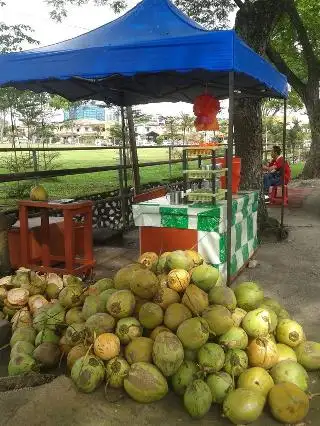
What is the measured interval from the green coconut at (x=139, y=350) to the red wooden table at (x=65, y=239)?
1960mm

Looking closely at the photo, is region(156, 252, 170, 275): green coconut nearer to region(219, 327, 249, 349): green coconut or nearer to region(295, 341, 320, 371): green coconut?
region(219, 327, 249, 349): green coconut

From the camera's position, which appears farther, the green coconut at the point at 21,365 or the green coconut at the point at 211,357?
the green coconut at the point at 21,365

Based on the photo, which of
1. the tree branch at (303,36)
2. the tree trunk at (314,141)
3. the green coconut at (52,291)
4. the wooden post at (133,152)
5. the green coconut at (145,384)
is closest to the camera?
the green coconut at (145,384)

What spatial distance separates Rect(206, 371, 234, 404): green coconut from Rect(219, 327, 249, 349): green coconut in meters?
0.22

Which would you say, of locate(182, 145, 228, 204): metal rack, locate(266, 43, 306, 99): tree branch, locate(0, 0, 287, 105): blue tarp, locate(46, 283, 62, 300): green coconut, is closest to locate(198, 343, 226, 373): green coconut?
locate(46, 283, 62, 300): green coconut

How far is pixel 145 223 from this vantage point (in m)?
4.49

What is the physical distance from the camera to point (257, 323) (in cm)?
280

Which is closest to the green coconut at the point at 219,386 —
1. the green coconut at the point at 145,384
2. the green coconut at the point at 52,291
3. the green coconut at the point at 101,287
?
the green coconut at the point at 145,384

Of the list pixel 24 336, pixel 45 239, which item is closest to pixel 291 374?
pixel 24 336

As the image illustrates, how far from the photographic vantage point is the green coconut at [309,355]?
9.34ft

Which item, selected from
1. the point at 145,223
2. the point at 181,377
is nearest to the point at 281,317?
the point at 181,377

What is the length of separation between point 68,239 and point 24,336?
4.98 feet

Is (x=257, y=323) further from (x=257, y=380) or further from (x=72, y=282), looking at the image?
(x=72, y=282)

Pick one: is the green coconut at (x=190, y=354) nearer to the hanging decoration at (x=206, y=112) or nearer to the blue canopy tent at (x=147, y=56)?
the blue canopy tent at (x=147, y=56)
